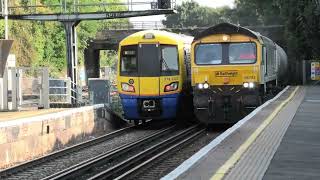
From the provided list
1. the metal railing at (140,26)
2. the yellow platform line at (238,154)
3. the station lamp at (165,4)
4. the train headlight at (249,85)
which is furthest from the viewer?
the metal railing at (140,26)

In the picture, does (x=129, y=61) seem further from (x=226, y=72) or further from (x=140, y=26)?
(x=140, y=26)

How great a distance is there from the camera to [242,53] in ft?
64.8

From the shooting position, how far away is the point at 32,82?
25.8 meters

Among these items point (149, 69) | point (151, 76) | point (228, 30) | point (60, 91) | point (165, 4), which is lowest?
point (60, 91)

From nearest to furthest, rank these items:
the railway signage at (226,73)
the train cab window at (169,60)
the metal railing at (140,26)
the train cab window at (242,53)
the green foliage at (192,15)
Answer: the railway signage at (226,73) → the train cab window at (242,53) → the train cab window at (169,60) → the metal railing at (140,26) → the green foliage at (192,15)

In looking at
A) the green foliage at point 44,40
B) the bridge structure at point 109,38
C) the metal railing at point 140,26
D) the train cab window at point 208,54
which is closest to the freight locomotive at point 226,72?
the train cab window at point 208,54

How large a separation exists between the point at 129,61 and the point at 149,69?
0.82 m

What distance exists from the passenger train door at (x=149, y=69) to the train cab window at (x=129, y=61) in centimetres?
20

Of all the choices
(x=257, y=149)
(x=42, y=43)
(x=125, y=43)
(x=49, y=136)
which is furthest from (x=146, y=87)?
(x=42, y=43)

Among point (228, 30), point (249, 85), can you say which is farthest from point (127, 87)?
point (249, 85)

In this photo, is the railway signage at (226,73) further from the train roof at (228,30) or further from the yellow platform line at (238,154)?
the yellow platform line at (238,154)

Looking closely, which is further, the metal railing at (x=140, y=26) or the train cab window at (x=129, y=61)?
the metal railing at (x=140, y=26)

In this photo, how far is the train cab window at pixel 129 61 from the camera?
20.5m

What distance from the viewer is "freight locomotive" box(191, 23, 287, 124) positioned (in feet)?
63.5
